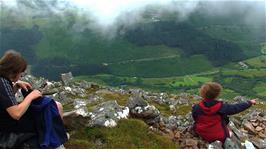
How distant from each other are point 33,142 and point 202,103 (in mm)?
9271

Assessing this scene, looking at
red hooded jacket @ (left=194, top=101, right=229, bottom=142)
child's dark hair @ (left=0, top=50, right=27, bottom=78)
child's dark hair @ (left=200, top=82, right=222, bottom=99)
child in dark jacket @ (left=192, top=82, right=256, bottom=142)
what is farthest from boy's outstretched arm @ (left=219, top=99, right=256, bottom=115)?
child's dark hair @ (left=0, top=50, right=27, bottom=78)

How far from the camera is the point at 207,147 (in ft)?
76.9

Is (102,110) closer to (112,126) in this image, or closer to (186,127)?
(112,126)

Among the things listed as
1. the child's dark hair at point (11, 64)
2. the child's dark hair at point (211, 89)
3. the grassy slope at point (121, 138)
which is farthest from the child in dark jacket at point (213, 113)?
the child's dark hair at point (11, 64)

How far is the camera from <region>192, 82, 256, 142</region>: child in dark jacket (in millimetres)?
22953

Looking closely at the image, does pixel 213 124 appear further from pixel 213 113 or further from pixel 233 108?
pixel 233 108

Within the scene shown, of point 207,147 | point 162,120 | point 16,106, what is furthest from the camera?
point 162,120

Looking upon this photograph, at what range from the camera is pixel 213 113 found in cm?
2322

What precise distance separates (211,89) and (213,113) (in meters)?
1.29

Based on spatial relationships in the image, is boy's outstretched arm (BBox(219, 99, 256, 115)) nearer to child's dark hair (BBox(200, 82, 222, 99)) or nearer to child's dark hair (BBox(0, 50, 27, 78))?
child's dark hair (BBox(200, 82, 222, 99))

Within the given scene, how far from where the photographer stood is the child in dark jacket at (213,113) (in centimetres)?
2295

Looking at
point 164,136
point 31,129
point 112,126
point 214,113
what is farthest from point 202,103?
point 31,129

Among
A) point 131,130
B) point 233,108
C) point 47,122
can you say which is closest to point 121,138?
point 131,130

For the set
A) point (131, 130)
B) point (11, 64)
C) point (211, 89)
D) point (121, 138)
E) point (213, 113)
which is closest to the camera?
point (11, 64)
